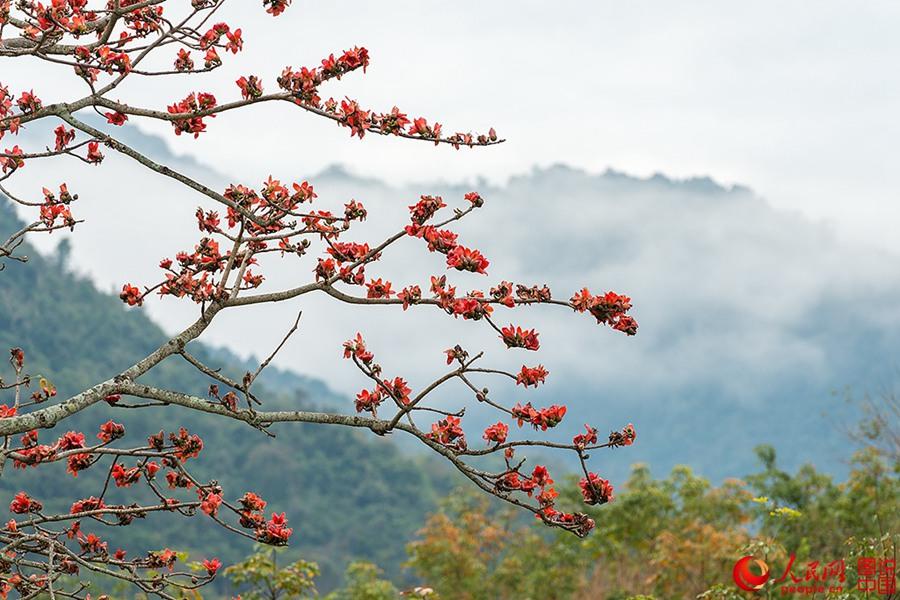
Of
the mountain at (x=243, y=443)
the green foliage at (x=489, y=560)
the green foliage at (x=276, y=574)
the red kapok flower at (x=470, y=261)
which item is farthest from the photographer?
the mountain at (x=243, y=443)

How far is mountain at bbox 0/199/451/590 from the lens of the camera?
180ft

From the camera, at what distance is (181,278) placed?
10.5 feet

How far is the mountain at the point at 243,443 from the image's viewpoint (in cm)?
5484

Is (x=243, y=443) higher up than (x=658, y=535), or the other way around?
(x=243, y=443)

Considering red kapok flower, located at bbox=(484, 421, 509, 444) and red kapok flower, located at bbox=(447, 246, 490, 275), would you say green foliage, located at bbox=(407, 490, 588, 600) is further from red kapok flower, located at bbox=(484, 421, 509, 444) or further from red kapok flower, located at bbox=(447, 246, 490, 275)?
red kapok flower, located at bbox=(447, 246, 490, 275)

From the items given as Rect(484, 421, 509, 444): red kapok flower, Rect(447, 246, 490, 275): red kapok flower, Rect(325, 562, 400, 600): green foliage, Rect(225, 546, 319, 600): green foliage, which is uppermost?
Rect(325, 562, 400, 600): green foliage

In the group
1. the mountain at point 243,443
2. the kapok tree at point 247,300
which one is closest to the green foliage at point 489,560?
the kapok tree at point 247,300

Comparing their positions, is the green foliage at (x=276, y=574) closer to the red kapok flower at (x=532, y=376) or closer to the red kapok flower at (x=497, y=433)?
the red kapok flower at (x=497, y=433)

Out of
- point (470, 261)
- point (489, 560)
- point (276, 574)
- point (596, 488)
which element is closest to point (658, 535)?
point (489, 560)

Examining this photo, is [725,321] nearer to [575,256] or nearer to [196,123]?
[575,256]

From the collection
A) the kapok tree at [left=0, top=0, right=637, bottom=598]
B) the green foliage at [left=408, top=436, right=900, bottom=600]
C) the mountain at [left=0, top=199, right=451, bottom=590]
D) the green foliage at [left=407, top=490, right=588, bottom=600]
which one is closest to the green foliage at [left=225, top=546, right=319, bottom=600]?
the kapok tree at [left=0, top=0, right=637, bottom=598]

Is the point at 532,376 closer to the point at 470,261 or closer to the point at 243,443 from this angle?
the point at 470,261

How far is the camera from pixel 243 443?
201ft

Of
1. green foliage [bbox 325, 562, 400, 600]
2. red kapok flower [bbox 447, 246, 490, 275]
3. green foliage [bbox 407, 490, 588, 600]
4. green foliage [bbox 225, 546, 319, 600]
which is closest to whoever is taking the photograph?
red kapok flower [bbox 447, 246, 490, 275]
